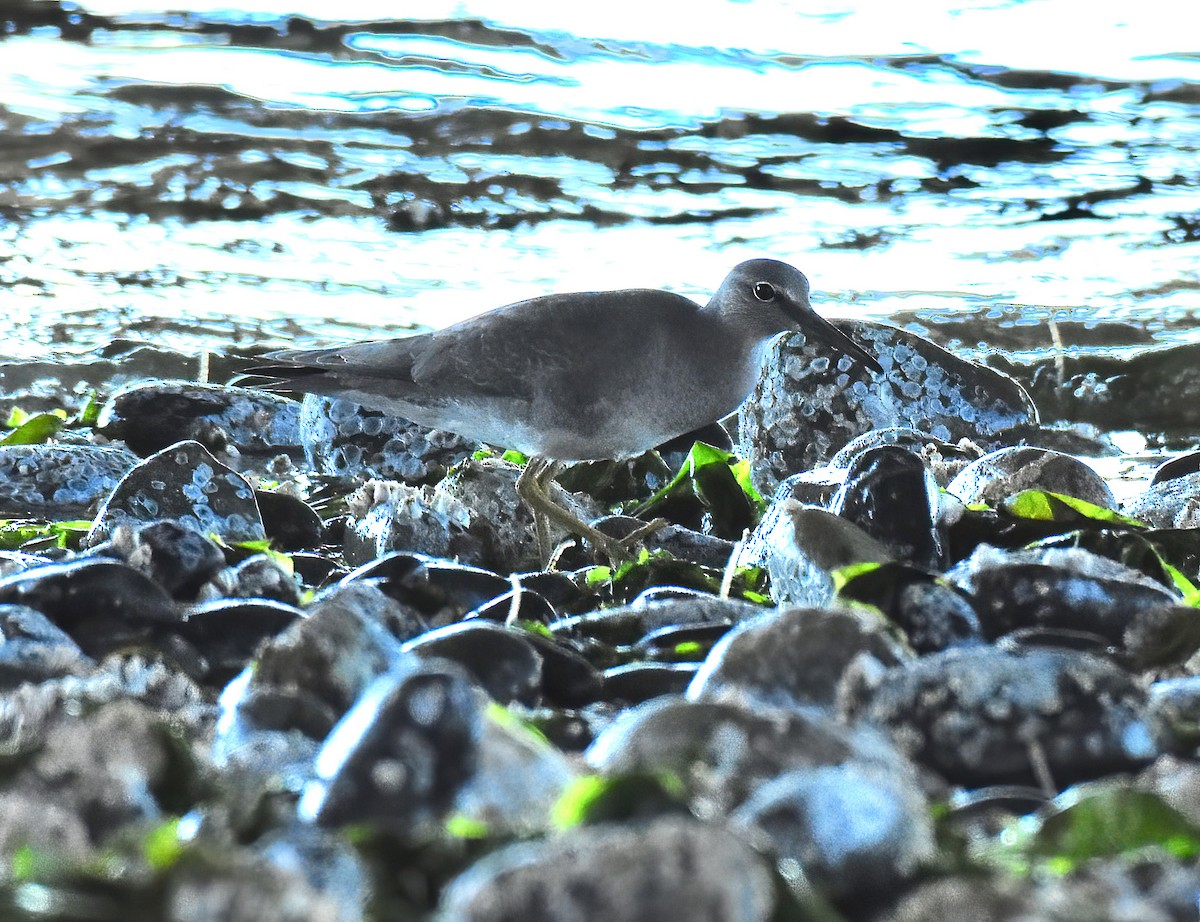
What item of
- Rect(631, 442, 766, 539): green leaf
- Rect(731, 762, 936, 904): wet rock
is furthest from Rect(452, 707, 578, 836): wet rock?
Rect(631, 442, 766, 539): green leaf

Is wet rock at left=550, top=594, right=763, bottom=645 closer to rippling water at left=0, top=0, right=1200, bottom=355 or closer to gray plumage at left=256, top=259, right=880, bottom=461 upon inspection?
gray plumage at left=256, top=259, right=880, bottom=461

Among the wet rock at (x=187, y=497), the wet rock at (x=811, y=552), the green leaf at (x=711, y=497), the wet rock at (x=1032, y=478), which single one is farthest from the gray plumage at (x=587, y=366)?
the wet rock at (x=811, y=552)

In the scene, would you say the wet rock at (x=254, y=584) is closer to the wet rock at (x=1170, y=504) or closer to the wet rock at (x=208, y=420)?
the wet rock at (x=1170, y=504)

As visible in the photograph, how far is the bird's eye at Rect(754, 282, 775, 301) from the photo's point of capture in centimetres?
449

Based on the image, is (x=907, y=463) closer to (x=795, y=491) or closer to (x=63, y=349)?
(x=795, y=491)

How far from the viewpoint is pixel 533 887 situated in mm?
1077

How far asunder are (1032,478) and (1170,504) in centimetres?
90

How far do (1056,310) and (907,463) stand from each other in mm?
6356

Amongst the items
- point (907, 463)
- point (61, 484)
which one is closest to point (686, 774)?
point (907, 463)

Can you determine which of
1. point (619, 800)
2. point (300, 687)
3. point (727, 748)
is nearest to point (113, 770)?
point (300, 687)

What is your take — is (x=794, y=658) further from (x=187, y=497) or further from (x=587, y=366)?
(x=187, y=497)

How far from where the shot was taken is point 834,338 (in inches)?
175

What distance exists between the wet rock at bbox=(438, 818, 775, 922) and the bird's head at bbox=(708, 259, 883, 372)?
346 cm

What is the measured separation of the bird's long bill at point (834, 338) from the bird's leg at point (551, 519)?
0.90 m
